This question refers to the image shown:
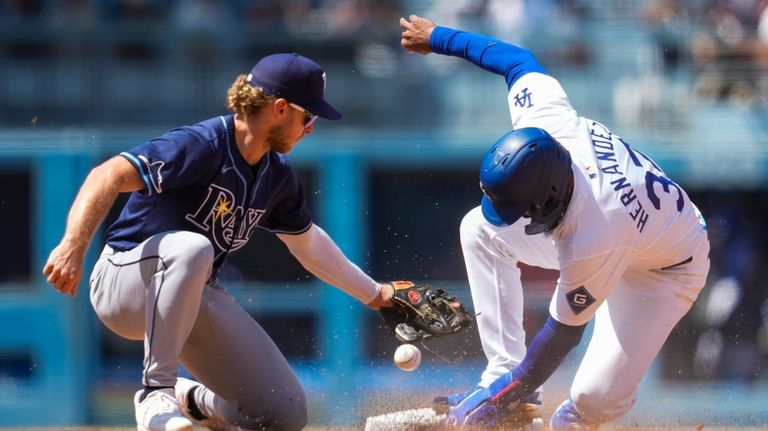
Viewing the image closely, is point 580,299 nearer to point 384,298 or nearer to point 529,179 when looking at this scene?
point 529,179

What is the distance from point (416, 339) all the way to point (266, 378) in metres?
0.76

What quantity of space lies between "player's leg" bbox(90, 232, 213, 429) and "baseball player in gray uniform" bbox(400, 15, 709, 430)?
3.74 ft

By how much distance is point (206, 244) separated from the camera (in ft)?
14.6

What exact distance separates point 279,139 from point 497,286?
125 centimetres

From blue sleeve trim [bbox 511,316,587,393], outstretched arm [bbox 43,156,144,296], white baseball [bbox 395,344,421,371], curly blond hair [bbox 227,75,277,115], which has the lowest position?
white baseball [bbox 395,344,421,371]

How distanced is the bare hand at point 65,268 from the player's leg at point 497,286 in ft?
6.24

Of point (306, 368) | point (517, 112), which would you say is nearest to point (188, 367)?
point (517, 112)

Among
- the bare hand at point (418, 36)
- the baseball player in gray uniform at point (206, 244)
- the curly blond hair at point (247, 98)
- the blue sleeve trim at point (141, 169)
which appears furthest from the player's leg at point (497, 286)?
the blue sleeve trim at point (141, 169)

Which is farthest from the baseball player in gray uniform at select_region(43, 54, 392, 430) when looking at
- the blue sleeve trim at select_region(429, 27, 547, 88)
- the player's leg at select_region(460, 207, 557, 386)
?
the blue sleeve trim at select_region(429, 27, 547, 88)

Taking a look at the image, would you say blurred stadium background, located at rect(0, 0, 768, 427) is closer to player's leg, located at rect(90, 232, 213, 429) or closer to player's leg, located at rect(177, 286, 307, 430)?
player's leg, located at rect(177, 286, 307, 430)

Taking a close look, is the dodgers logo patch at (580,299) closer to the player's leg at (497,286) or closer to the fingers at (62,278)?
the player's leg at (497,286)

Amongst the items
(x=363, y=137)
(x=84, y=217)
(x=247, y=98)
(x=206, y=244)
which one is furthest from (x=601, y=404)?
(x=363, y=137)

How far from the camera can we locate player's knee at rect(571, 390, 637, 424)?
5086mm

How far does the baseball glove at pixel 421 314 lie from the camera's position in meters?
5.31
